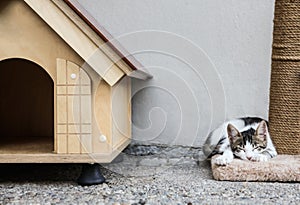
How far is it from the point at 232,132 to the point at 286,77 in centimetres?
33

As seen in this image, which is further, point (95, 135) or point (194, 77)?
point (194, 77)

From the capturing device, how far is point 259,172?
1621mm

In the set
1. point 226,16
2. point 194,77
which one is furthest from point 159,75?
point 226,16

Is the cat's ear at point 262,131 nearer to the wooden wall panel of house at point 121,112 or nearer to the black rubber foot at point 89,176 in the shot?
the wooden wall panel of house at point 121,112

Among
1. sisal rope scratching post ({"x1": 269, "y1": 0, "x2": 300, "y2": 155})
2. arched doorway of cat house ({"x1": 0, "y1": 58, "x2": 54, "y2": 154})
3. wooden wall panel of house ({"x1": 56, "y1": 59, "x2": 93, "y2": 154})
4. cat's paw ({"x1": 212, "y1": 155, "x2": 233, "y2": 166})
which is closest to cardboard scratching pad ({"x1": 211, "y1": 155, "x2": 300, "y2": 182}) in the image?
cat's paw ({"x1": 212, "y1": 155, "x2": 233, "y2": 166})

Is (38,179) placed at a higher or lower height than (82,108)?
lower

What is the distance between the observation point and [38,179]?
1678mm

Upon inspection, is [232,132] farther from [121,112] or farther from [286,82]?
[121,112]

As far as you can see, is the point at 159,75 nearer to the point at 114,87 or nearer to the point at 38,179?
the point at 114,87

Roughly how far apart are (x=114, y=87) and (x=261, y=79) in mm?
850

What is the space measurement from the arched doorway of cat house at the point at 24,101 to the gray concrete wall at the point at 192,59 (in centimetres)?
41

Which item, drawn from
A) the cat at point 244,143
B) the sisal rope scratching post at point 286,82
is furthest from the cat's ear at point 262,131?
the sisal rope scratching post at point 286,82

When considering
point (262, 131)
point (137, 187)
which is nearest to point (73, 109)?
point (137, 187)

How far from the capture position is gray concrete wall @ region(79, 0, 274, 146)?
212cm
